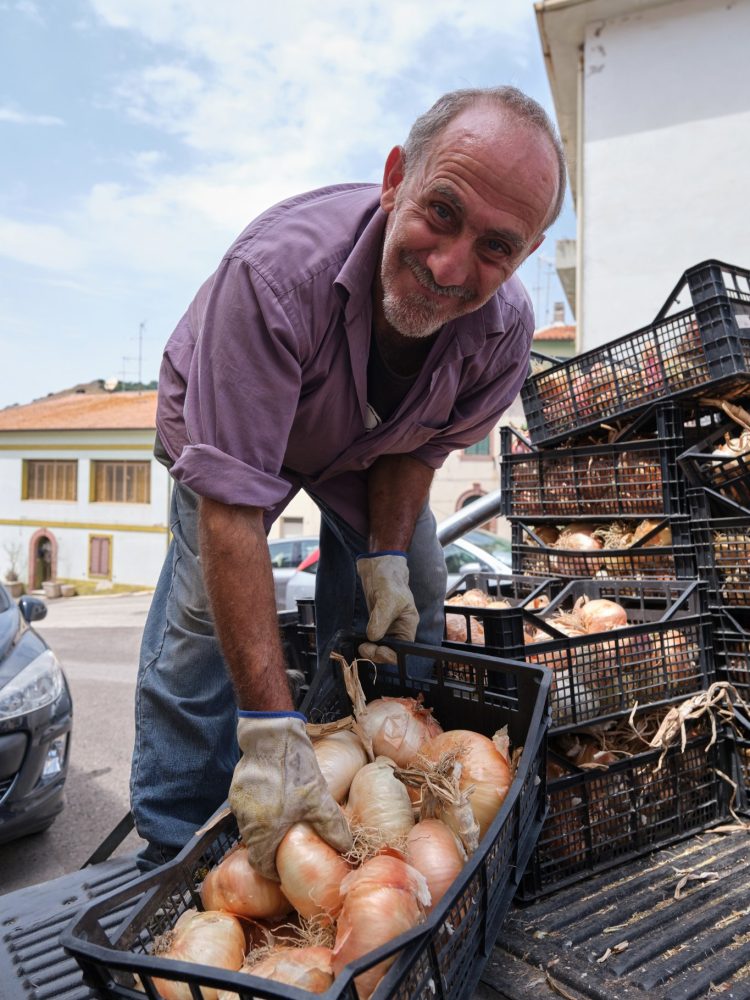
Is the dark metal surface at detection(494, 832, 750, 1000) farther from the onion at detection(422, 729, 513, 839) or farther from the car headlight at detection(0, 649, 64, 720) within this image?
the car headlight at detection(0, 649, 64, 720)

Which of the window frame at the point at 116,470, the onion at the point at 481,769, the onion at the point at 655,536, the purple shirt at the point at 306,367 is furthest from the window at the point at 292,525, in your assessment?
the onion at the point at 481,769

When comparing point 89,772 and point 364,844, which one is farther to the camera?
point 89,772

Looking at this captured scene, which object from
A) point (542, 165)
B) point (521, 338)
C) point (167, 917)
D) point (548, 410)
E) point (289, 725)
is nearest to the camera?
point (167, 917)

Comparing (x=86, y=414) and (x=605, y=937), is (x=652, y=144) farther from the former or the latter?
(x=86, y=414)

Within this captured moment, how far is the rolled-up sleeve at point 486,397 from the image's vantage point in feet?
8.43

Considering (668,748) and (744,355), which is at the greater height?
(744,355)

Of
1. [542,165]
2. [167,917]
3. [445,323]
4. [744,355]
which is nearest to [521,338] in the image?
[445,323]

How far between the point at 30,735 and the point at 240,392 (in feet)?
8.47

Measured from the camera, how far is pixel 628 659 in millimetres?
2379

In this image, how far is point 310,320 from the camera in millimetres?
2002

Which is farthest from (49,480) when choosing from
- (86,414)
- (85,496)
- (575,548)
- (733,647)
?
(733,647)

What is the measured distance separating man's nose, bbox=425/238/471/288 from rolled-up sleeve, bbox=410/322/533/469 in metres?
0.56

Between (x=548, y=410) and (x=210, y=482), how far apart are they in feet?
7.90

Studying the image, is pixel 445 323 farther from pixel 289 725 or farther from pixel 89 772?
pixel 89 772
